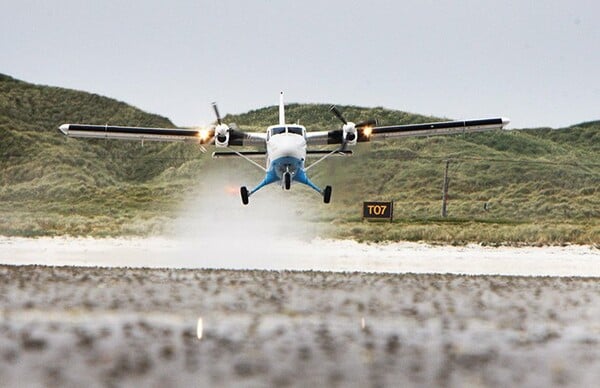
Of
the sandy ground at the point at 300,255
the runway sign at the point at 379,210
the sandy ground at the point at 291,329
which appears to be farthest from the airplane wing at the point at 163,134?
the sandy ground at the point at 291,329

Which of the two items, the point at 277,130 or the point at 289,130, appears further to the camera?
the point at 277,130

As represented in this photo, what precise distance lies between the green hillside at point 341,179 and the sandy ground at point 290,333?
92.8 feet

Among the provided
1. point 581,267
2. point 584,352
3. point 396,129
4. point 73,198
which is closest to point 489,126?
point 396,129

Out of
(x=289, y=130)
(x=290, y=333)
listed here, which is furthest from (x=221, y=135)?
(x=290, y=333)

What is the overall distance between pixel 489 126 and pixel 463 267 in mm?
18291

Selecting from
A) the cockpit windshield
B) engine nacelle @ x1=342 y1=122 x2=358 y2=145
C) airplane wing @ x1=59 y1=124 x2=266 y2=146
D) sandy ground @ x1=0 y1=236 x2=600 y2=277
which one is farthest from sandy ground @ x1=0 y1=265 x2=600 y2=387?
airplane wing @ x1=59 y1=124 x2=266 y2=146

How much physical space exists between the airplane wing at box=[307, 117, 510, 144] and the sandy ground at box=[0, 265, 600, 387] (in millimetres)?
26273

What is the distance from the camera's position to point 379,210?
5362 centimetres

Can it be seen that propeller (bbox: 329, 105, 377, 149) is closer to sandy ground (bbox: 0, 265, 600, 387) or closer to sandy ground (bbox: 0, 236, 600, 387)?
sandy ground (bbox: 0, 236, 600, 387)

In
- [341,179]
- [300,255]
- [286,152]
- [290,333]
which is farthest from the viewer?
[341,179]

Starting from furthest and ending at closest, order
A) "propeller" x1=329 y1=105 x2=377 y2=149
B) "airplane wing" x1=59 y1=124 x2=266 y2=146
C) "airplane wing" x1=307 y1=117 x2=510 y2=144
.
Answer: "airplane wing" x1=307 y1=117 x2=510 y2=144
"airplane wing" x1=59 y1=124 x2=266 y2=146
"propeller" x1=329 y1=105 x2=377 y2=149

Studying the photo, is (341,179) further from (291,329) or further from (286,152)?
(291,329)

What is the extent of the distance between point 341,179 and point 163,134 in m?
11.0

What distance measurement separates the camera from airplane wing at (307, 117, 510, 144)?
45438 mm
